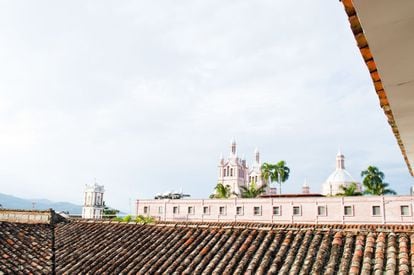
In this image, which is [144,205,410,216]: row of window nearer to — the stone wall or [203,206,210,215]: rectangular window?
[203,206,210,215]: rectangular window

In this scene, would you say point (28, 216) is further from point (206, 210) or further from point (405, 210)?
point (405, 210)

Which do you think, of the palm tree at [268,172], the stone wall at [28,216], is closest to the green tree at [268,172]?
the palm tree at [268,172]

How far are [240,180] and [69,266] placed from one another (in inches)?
3773

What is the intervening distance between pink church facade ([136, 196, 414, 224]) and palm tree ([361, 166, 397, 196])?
14953 mm

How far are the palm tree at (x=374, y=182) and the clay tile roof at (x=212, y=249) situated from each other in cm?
5526

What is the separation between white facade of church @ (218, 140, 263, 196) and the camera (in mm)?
103375

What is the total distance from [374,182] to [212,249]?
192 feet

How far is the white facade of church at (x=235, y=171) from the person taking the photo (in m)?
103

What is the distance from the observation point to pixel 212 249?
10898 millimetres

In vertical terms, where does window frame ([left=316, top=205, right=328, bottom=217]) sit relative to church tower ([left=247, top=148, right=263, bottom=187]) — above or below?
below

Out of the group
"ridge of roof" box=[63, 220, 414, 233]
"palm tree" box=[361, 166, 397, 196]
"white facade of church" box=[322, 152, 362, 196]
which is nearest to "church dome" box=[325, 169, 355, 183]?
"white facade of church" box=[322, 152, 362, 196]

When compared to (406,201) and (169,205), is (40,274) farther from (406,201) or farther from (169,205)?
(169,205)

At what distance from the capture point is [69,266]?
1109 cm

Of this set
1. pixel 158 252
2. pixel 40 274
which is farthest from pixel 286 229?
pixel 40 274
